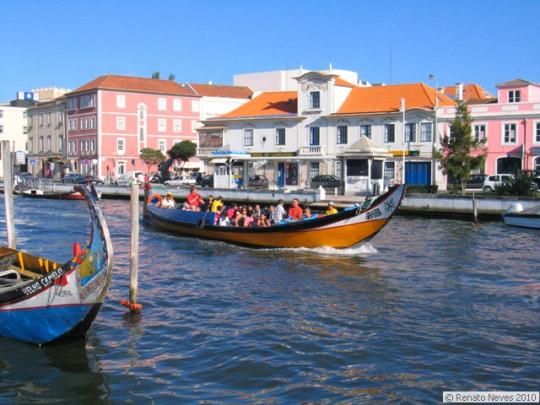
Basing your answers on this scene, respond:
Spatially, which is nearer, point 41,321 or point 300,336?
point 41,321

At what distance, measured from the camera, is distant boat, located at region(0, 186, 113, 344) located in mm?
11586

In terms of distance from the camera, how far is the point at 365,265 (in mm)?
21078

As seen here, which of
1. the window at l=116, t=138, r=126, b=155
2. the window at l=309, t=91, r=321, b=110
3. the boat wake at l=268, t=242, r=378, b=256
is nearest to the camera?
the boat wake at l=268, t=242, r=378, b=256

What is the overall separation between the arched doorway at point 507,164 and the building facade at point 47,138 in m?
53.1

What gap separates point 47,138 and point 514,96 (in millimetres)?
63013

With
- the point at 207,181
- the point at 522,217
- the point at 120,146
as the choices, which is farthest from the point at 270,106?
the point at 522,217

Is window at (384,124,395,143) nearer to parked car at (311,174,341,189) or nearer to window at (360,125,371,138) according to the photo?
window at (360,125,371,138)

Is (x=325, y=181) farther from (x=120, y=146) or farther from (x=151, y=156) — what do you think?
(x=120, y=146)

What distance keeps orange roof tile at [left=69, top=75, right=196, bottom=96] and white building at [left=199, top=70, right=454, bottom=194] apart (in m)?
20.2

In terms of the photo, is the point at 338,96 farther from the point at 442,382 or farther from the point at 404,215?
the point at 442,382

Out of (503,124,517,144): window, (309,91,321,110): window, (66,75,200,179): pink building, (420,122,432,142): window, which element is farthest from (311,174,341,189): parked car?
(66,75,200,179): pink building

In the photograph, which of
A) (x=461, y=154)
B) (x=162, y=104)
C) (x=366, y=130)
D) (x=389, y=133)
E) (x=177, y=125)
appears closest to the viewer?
(x=461, y=154)

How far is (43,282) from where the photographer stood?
11.8 meters

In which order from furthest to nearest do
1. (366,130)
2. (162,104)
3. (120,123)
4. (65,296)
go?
(162,104), (120,123), (366,130), (65,296)
